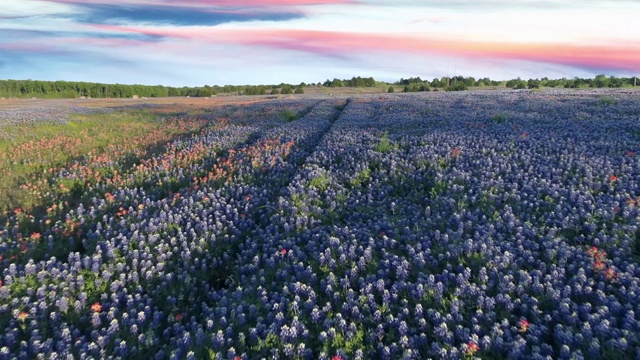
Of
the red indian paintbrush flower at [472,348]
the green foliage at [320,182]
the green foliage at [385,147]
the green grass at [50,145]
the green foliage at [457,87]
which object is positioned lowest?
the green grass at [50,145]

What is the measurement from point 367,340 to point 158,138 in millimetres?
19084

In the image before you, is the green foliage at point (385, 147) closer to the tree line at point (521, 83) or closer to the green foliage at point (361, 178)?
the green foliage at point (361, 178)

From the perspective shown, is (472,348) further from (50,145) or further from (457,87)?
(457,87)

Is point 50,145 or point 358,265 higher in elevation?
point 358,265

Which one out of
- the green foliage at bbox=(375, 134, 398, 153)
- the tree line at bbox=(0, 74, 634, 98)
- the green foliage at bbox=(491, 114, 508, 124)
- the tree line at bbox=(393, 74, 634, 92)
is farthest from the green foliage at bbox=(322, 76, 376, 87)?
the green foliage at bbox=(375, 134, 398, 153)

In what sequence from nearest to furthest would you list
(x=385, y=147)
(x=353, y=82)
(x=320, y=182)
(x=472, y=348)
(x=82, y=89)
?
(x=472, y=348), (x=320, y=182), (x=385, y=147), (x=353, y=82), (x=82, y=89)

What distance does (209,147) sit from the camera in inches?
583

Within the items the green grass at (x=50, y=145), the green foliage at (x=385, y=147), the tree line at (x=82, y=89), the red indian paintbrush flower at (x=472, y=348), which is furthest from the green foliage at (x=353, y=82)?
the red indian paintbrush flower at (x=472, y=348)

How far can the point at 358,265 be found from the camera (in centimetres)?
526

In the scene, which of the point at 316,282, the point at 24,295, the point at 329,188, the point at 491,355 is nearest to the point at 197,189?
the point at 329,188

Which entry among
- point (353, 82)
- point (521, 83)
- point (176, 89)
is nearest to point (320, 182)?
point (521, 83)

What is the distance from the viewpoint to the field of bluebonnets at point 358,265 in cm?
401

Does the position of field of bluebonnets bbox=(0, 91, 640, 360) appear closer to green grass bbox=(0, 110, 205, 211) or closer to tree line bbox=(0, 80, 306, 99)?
green grass bbox=(0, 110, 205, 211)

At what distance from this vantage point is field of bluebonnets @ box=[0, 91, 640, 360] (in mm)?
4012
